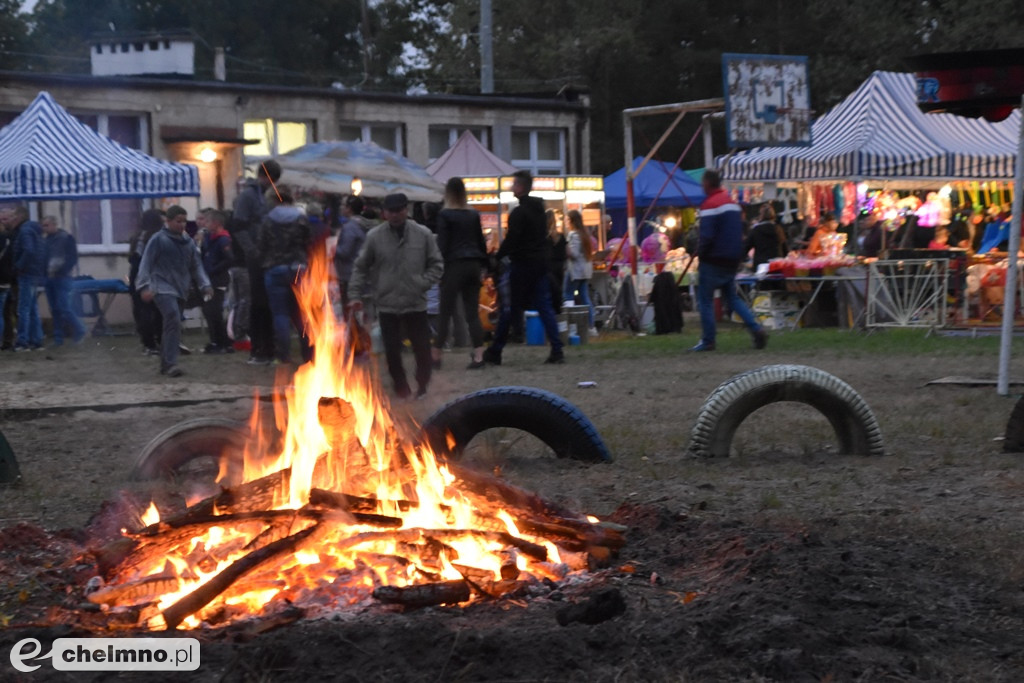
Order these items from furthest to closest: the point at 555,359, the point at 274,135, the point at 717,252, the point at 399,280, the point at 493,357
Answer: the point at 274,135 → the point at 717,252 → the point at 555,359 → the point at 493,357 → the point at 399,280

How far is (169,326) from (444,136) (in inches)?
742

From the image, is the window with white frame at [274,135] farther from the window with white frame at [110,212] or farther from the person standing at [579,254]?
the person standing at [579,254]

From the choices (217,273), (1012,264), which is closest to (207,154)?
(217,273)

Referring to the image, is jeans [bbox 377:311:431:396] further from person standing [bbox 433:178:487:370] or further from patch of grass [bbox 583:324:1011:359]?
patch of grass [bbox 583:324:1011:359]

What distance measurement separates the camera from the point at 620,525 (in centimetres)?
571

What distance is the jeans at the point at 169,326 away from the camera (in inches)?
559

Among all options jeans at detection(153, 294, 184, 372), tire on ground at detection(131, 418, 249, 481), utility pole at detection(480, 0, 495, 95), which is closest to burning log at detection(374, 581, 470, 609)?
tire on ground at detection(131, 418, 249, 481)

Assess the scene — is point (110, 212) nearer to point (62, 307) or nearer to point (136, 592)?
point (62, 307)

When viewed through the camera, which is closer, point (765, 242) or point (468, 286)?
point (468, 286)

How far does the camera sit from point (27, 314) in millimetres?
19578

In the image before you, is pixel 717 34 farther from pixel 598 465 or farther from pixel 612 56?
pixel 598 465

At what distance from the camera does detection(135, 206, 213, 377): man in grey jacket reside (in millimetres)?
14164

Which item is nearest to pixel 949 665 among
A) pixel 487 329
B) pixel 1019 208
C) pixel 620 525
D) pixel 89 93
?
pixel 620 525

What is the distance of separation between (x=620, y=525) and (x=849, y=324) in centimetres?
1578
